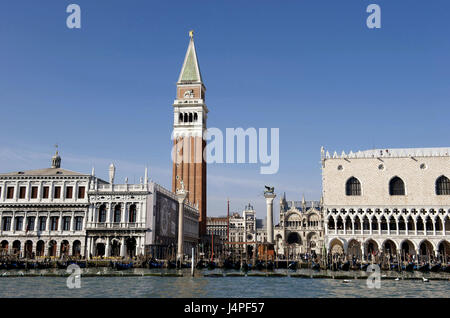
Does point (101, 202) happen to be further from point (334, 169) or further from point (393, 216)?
point (393, 216)

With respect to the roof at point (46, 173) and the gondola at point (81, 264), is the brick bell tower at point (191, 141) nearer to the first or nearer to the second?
the roof at point (46, 173)

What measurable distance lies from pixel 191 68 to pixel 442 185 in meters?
47.1

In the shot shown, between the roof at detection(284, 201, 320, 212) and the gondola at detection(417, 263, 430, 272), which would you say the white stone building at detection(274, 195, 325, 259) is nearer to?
the roof at detection(284, 201, 320, 212)

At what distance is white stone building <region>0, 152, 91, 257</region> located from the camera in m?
50.1

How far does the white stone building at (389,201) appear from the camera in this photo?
52.9 meters

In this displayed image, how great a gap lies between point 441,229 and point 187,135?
1646 inches

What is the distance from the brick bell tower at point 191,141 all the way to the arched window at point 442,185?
37781 millimetres

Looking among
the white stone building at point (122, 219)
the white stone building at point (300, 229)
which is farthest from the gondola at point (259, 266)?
the white stone building at point (300, 229)

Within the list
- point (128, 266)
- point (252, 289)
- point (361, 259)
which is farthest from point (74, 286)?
point (361, 259)

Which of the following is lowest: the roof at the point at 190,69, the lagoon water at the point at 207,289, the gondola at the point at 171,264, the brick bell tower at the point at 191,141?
the lagoon water at the point at 207,289

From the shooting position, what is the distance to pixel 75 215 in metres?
50.4

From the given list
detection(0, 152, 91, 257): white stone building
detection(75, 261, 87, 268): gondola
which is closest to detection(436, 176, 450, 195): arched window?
detection(75, 261, 87, 268): gondola

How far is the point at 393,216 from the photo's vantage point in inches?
2112

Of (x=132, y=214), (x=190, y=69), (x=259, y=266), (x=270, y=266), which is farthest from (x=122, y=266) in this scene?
(x=190, y=69)
